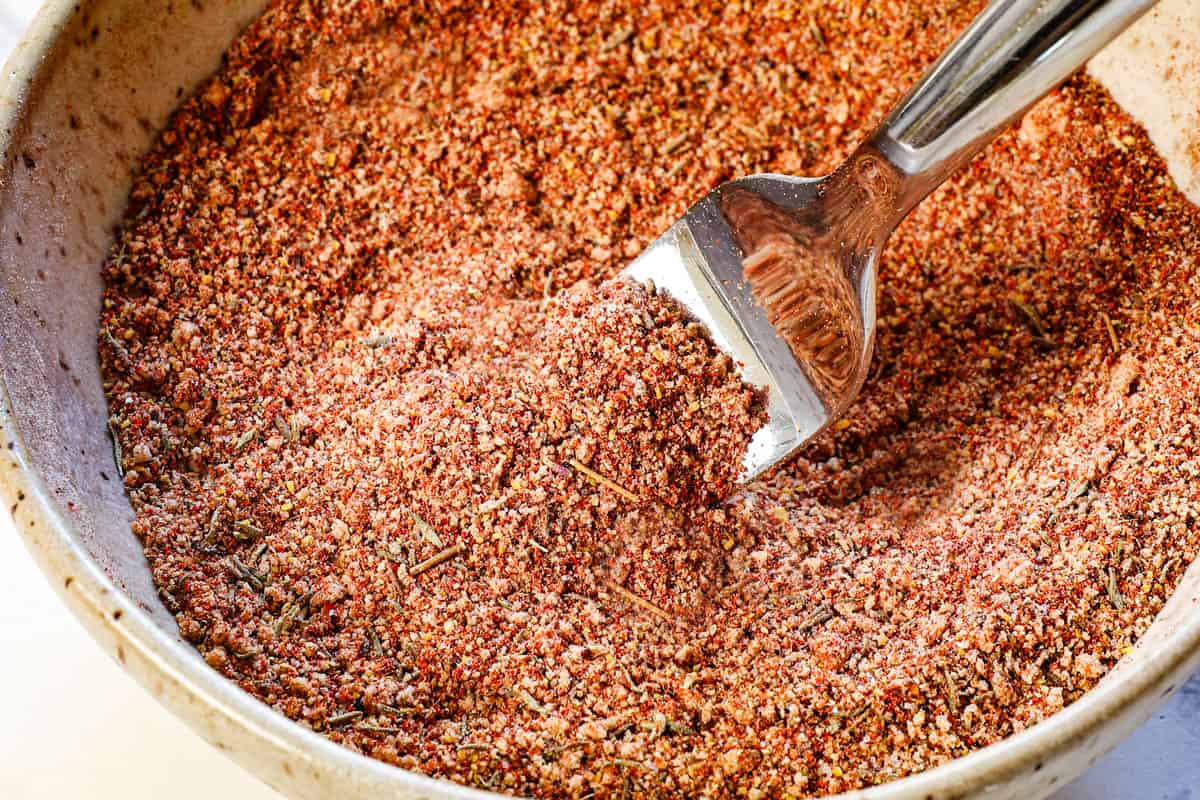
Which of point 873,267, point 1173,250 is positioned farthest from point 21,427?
point 1173,250

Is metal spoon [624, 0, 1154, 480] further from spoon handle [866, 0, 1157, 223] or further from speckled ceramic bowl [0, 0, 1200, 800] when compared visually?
speckled ceramic bowl [0, 0, 1200, 800]

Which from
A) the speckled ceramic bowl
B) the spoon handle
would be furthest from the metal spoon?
the speckled ceramic bowl

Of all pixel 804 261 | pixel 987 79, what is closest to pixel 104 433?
pixel 804 261

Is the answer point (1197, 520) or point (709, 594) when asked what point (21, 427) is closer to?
point (709, 594)

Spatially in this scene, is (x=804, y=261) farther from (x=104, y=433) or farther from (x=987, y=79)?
(x=104, y=433)

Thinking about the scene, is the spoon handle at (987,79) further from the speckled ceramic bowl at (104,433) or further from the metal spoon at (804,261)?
the speckled ceramic bowl at (104,433)

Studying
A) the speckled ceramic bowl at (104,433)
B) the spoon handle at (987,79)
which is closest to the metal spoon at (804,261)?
the spoon handle at (987,79)

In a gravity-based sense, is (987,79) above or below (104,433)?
above
